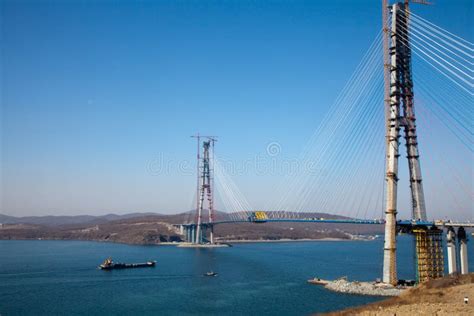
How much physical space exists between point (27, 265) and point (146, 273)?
15.4 metres

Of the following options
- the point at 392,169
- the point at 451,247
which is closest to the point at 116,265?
the point at 392,169

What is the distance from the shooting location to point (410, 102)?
33531 mm

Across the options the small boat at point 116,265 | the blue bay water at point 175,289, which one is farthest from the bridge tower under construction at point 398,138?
the small boat at point 116,265

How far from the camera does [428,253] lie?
108 feet

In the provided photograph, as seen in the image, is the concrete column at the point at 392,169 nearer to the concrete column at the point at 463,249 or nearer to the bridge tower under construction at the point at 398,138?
the bridge tower under construction at the point at 398,138

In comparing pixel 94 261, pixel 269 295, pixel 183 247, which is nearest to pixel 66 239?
pixel 183 247

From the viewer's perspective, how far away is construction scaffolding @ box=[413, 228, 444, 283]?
3259 cm

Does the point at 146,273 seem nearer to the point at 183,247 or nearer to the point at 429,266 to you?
the point at 429,266

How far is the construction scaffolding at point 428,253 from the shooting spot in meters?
32.6

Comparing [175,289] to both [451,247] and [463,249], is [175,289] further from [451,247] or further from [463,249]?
[463,249]

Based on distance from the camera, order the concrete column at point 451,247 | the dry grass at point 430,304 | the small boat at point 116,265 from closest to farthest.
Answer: the dry grass at point 430,304
the concrete column at point 451,247
the small boat at point 116,265

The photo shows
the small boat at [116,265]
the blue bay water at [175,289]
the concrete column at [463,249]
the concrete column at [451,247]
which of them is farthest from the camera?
the small boat at [116,265]

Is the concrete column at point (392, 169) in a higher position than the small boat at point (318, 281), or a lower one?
higher

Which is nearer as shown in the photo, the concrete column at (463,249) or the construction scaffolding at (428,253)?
the concrete column at (463,249)
